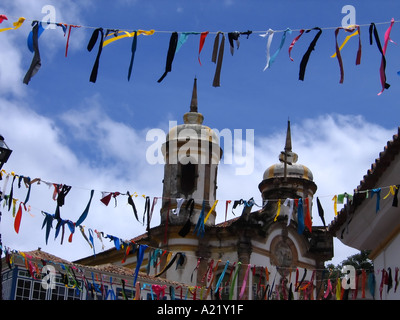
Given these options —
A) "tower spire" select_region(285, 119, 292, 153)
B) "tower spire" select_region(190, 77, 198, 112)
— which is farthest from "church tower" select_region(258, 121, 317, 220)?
"tower spire" select_region(190, 77, 198, 112)

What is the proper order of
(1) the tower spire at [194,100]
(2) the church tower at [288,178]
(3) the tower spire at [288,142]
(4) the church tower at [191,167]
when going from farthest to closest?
(3) the tower spire at [288,142]
(2) the church tower at [288,178]
(1) the tower spire at [194,100]
(4) the church tower at [191,167]

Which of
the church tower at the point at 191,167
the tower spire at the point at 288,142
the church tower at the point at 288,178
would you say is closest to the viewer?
the church tower at the point at 191,167

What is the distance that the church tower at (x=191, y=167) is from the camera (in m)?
27.2

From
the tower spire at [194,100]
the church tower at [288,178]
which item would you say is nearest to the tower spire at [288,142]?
the church tower at [288,178]

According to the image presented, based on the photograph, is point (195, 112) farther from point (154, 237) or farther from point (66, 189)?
point (66, 189)

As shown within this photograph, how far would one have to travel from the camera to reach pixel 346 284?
16.6m

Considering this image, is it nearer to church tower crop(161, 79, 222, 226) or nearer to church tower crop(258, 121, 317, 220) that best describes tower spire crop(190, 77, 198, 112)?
church tower crop(161, 79, 222, 226)

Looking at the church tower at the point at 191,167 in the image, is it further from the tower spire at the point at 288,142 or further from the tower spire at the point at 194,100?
the tower spire at the point at 288,142

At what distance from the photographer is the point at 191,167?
27.8 meters

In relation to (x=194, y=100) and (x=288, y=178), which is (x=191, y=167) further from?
(x=288, y=178)

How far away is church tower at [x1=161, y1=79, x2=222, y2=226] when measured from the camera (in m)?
27.2

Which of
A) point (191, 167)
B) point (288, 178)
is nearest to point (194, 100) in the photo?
point (191, 167)

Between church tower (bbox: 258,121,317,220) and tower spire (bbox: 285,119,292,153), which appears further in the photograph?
tower spire (bbox: 285,119,292,153)
